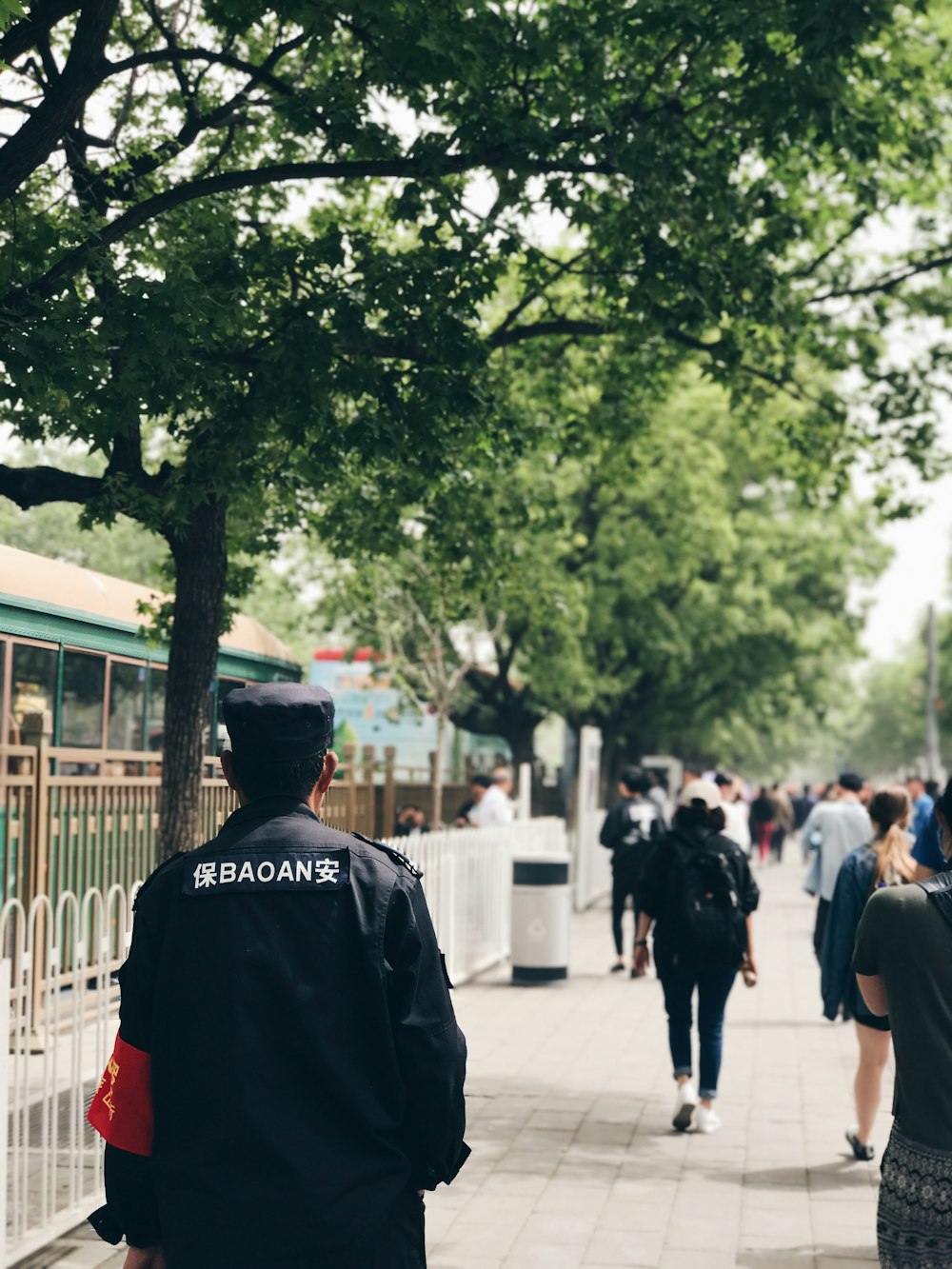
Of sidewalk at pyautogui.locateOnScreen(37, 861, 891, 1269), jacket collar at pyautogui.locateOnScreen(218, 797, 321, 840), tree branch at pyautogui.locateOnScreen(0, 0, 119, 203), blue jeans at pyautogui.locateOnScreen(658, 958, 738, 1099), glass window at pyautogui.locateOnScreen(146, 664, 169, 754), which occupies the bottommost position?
sidewalk at pyautogui.locateOnScreen(37, 861, 891, 1269)

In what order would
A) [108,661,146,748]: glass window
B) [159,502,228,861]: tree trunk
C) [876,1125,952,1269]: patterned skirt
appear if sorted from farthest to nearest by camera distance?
[108,661,146,748]: glass window
[159,502,228,861]: tree trunk
[876,1125,952,1269]: patterned skirt

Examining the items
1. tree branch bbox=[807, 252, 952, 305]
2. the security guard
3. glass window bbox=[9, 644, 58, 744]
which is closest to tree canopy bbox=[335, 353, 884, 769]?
tree branch bbox=[807, 252, 952, 305]

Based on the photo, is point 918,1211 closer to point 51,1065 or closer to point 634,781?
point 51,1065

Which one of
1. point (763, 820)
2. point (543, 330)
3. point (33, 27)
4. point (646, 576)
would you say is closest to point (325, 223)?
point (543, 330)

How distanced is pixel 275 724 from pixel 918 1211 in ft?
6.45

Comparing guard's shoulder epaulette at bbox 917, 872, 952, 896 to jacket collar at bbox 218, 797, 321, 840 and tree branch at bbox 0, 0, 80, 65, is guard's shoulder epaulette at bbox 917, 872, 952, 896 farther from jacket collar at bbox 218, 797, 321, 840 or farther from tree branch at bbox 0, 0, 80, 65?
tree branch at bbox 0, 0, 80, 65

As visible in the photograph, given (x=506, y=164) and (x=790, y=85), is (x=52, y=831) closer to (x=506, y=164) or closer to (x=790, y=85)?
(x=506, y=164)

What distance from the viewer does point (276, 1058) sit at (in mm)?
2727

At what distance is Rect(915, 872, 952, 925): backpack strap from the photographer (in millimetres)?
3885

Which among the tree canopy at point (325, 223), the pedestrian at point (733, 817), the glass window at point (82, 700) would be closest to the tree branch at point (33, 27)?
the tree canopy at point (325, 223)

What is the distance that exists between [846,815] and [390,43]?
6.95 meters

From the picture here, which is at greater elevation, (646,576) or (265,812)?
(646,576)

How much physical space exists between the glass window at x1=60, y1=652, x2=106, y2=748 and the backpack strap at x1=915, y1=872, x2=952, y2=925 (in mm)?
6965

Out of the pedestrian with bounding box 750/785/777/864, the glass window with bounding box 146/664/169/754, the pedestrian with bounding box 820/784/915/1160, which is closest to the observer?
the pedestrian with bounding box 820/784/915/1160
